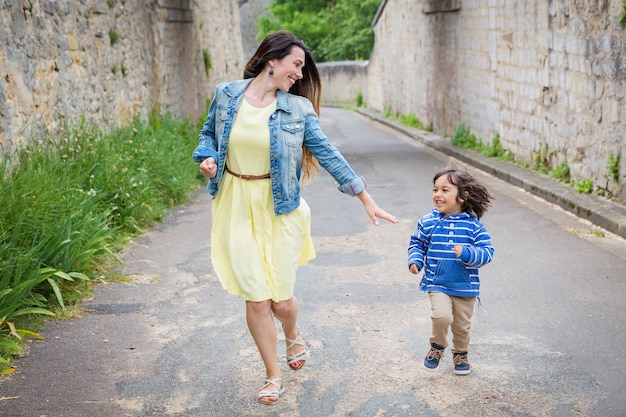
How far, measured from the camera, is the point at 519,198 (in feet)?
33.8

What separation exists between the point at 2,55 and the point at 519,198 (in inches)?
234

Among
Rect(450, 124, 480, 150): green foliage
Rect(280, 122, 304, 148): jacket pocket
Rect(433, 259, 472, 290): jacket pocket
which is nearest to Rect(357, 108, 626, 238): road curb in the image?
Rect(450, 124, 480, 150): green foliage

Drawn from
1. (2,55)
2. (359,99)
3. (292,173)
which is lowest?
(359,99)

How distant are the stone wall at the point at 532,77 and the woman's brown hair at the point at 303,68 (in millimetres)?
5313

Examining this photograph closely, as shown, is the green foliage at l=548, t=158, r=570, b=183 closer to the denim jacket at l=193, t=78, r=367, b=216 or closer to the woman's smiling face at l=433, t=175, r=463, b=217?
the woman's smiling face at l=433, t=175, r=463, b=217

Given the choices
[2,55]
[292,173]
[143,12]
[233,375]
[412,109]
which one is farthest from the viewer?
[412,109]

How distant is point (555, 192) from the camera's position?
9.89 metres

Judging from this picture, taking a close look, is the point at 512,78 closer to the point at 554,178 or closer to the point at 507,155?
the point at 507,155

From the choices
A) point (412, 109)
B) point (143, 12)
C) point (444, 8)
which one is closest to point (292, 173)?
point (143, 12)

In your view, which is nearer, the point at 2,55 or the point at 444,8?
the point at 2,55

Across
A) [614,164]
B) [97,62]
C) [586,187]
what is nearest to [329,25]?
[97,62]

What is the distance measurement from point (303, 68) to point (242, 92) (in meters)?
0.38

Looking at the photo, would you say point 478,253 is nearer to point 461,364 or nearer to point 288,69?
point 461,364

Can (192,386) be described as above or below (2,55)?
below
